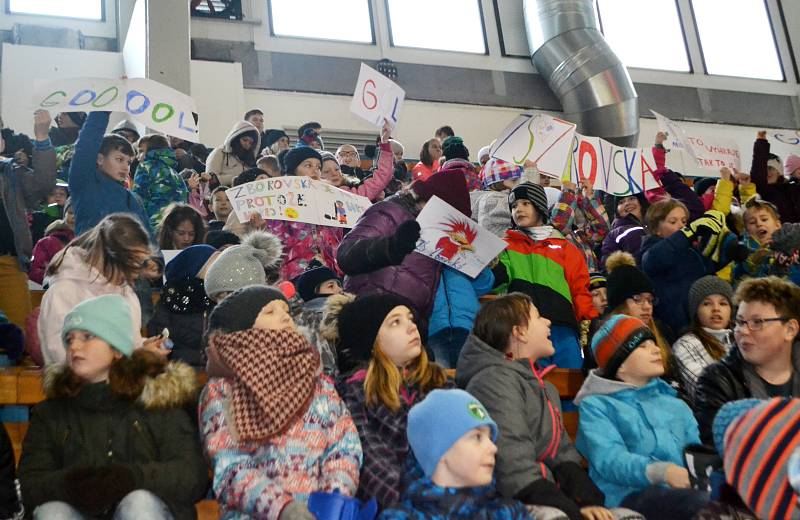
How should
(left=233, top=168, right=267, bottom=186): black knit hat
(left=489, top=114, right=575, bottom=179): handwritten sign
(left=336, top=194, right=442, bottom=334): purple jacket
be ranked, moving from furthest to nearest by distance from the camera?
(left=233, top=168, right=267, bottom=186): black knit hat, (left=489, top=114, right=575, bottom=179): handwritten sign, (left=336, top=194, right=442, bottom=334): purple jacket

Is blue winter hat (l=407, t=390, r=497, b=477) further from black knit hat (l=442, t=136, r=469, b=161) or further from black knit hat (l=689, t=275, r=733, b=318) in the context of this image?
black knit hat (l=442, t=136, r=469, b=161)

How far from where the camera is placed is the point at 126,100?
538 cm

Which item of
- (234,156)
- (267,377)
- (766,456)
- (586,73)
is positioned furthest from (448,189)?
(586,73)

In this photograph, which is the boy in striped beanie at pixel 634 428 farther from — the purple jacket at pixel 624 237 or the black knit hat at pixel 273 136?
the black knit hat at pixel 273 136

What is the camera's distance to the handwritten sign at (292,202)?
219 inches

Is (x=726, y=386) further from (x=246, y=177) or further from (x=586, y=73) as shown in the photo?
(x=586, y=73)

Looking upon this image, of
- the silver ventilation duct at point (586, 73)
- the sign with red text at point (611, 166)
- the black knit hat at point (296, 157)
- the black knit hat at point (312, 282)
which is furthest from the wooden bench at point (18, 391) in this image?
the silver ventilation duct at point (586, 73)

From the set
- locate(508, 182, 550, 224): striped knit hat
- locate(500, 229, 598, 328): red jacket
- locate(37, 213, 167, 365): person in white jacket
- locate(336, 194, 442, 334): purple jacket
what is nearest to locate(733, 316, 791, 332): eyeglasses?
locate(500, 229, 598, 328): red jacket

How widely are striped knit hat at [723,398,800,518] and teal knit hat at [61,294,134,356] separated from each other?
1.91 m

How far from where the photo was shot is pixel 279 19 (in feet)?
43.3

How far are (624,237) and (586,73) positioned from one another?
23.7 ft

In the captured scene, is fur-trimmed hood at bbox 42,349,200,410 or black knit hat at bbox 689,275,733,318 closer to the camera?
fur-trimmed hood at bbox 42,349,200,410

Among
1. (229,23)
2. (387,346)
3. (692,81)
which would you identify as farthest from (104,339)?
(692,81)

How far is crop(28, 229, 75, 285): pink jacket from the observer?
5.28 meters
